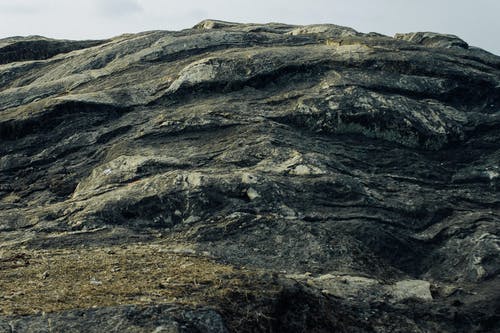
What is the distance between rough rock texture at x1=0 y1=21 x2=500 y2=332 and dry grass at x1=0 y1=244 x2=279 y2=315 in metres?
0.26

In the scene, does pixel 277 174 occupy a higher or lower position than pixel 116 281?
higher

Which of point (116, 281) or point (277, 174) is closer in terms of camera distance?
point (116, 281)

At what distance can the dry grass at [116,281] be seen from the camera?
48.9 ft

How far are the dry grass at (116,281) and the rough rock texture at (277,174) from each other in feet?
0.86

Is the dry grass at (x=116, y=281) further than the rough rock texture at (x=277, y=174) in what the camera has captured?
No

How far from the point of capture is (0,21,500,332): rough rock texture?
61.4 ft

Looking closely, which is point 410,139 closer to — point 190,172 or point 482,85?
point 482,85

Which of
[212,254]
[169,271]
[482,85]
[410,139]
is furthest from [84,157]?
[482,85]

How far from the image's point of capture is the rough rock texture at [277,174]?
61.4 ft

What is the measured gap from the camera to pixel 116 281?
1650cm

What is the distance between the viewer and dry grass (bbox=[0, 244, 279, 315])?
587 inches

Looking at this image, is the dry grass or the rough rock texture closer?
the dry grass

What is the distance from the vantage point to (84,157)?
2750 cm

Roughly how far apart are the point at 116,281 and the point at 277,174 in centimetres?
949
